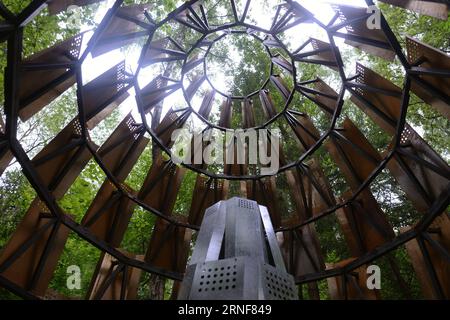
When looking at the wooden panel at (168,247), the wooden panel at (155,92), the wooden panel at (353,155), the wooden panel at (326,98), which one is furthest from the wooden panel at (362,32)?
the wooden panel at (168,247)

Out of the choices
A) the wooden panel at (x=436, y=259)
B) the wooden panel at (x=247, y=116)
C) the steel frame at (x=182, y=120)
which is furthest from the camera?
the wooden panel at (x=247, y=116)

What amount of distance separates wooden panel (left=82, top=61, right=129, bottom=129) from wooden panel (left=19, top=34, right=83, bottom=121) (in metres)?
1.36

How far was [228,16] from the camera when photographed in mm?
24031

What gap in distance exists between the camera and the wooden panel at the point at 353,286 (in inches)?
548

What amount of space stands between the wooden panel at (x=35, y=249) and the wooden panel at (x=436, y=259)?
1254 centimetres

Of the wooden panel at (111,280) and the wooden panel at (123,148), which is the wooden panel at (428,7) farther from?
the wooden panel at (111,280)

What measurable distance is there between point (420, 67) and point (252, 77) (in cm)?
1496

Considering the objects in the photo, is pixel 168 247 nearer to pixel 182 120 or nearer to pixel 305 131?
pixel 182 120

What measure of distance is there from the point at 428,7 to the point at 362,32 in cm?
268

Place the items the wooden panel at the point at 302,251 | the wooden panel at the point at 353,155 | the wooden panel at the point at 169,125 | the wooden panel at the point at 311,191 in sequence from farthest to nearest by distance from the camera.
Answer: the wooden panel at the point at 169,125 → the wooden panel at the point at 311,191 → the wooden panel at the point at 302,251 → the wooden panel at the point at 353,155
